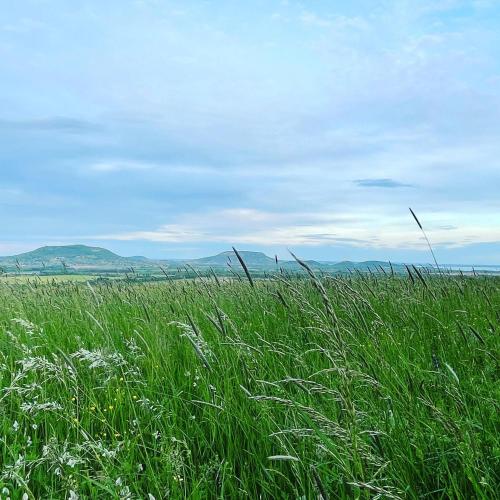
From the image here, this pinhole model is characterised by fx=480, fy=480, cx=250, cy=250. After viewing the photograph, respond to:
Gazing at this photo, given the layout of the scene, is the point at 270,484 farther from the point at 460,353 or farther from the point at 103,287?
the point at 103,287

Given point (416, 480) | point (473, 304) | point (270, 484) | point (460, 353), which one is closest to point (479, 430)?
point (416, 480)

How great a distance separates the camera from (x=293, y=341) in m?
4.72

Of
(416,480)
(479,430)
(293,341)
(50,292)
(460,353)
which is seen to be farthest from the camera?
(50,292)

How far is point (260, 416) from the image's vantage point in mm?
2857

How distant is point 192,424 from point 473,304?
453 cm

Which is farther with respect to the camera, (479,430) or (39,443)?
(39,443)

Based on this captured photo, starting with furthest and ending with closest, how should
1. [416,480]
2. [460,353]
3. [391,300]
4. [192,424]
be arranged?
[391,300] < [460,353] < [192,424] < [416,480]

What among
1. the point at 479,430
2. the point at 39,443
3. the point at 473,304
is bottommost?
the point at 39,443

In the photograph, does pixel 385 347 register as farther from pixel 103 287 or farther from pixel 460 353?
pixel 103 287

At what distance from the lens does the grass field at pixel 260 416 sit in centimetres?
211

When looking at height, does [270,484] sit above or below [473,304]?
below

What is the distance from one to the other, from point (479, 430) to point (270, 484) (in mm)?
1220

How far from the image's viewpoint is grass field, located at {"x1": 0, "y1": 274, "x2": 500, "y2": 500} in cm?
211

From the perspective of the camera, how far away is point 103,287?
9.71m
